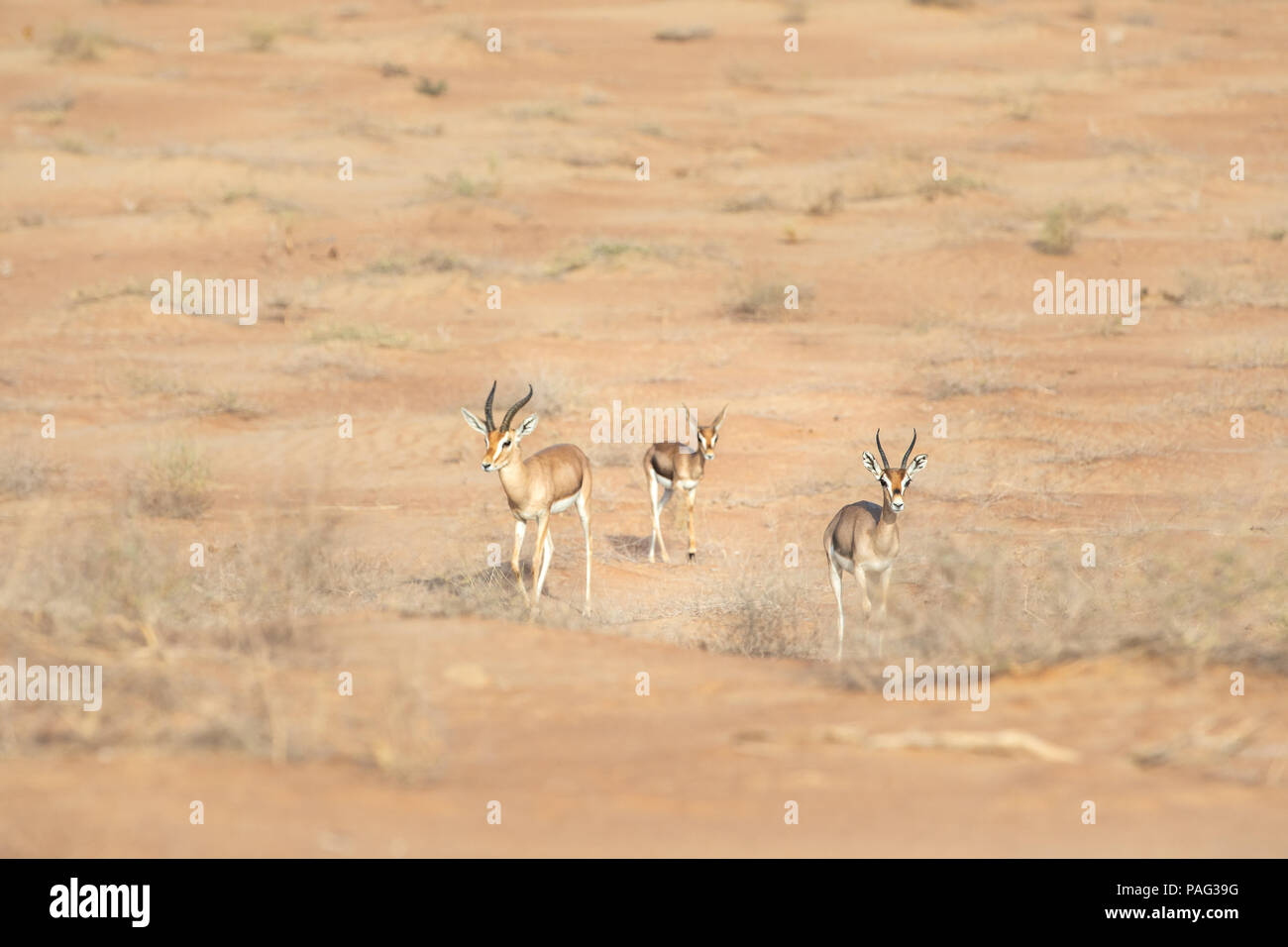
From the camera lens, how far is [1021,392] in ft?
55.5

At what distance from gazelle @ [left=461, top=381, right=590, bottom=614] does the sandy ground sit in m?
0.50

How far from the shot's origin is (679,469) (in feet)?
42.4

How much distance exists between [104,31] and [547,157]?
1848 cm

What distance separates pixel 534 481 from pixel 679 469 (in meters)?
2.27

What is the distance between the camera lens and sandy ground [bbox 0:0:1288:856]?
205 inches

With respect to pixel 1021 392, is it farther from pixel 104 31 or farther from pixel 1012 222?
pixel 104 31

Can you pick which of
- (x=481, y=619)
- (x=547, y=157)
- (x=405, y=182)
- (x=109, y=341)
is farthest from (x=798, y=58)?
(x=481, y=619)

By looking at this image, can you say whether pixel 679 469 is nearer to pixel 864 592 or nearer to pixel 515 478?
pixel 515 478

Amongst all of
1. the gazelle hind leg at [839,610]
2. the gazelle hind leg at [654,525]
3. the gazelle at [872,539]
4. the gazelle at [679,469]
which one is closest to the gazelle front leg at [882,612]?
the gazelle at [872,539]

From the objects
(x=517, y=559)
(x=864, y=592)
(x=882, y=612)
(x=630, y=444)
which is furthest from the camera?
(x=630, y=444)

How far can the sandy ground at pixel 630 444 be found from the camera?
5.21 metres

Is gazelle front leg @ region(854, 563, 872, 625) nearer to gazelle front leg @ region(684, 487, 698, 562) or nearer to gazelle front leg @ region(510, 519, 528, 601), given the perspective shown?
gazelle front leg @ region(510, 519, 528, 601)

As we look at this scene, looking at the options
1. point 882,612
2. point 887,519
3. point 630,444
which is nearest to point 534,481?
point 887,519

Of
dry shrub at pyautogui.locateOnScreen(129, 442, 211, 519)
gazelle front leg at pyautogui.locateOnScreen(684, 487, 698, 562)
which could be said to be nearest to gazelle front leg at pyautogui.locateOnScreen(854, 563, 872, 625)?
gazelle front leg at pyautogui.locateOnScreen(684, 487, 698, 562)
